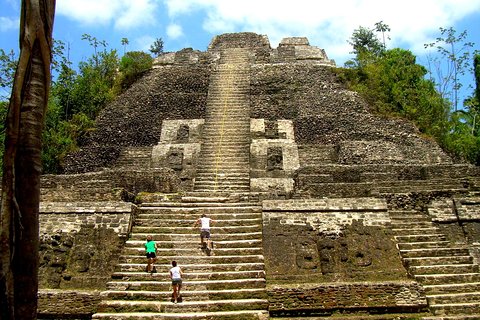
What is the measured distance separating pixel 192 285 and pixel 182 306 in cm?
49

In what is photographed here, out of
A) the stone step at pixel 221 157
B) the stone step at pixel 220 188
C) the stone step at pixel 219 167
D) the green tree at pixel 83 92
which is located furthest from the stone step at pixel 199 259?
the green tree at pixel 83 92

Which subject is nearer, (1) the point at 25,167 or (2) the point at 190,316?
(1) the point at 25,167

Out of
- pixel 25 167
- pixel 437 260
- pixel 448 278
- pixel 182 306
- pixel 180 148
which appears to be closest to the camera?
pixel 25 167

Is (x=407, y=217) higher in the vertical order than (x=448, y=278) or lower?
higher

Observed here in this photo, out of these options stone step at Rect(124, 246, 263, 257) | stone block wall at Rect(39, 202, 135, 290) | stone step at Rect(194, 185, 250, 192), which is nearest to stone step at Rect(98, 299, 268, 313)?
stone block wall at Rect(39, 202, 135, 290)

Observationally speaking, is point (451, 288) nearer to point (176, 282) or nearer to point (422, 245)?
point (422, 245)

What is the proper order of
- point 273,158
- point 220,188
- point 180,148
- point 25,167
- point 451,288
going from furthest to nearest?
point 180,148
point 273,158
point 220,188
point 451,288
point 25,167

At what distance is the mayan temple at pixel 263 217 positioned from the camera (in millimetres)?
6391

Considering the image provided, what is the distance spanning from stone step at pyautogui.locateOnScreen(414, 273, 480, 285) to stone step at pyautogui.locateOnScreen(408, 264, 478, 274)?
0.14 m

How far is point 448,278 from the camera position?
686 centimetres

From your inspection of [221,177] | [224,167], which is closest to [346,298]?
[221,177]

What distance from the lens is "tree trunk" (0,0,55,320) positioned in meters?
3.51

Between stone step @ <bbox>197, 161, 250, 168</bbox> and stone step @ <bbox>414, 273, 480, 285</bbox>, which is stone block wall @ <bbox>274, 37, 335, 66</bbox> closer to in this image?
stone step @ <bbox>197, 161, 250, 168</bbox>

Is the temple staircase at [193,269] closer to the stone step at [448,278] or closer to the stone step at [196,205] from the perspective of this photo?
the stone step at [196,205]
